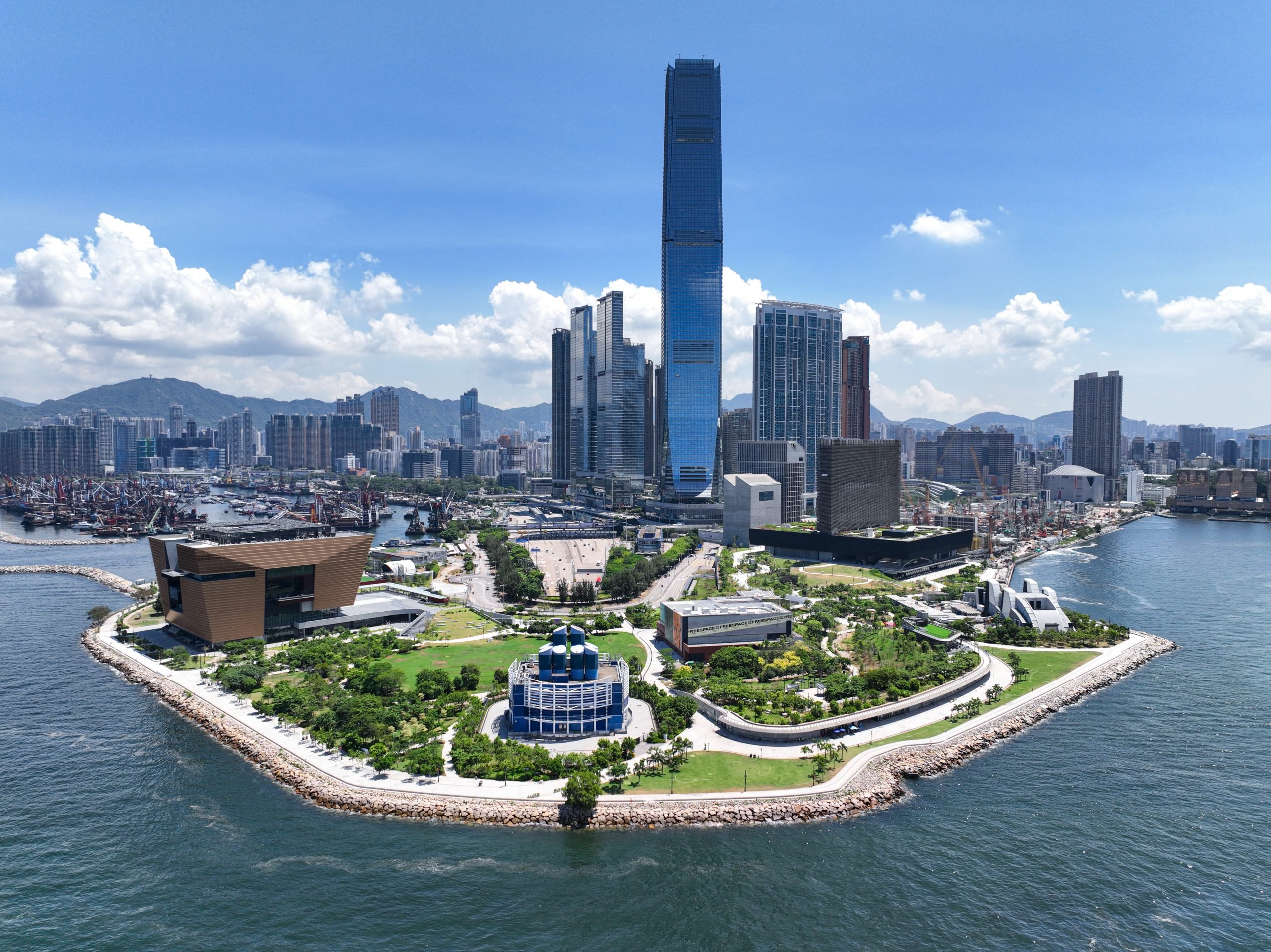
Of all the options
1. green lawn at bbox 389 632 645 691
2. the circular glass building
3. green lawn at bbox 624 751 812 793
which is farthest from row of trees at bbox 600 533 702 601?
green lawn at bbox 624 751 812 793

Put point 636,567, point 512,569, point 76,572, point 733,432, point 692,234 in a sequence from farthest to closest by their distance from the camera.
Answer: point 733,432 < point 692,234 < point 76,572 < point 512,569 < point 636,567

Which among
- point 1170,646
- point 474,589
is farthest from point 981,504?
point 474,589

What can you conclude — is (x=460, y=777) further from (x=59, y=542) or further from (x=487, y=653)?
(x=59, y=542)

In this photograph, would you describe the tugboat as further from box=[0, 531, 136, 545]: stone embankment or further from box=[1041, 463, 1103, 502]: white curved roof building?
box=[1041, 463, 1103, 502]: white curved roof building

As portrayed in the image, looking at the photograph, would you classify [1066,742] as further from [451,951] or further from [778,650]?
[451,951]

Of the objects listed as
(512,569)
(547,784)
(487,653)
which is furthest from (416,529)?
(547,784)
